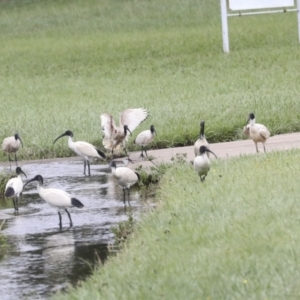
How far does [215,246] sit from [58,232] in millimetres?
2398

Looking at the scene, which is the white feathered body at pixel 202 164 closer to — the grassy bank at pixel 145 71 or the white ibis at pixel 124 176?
the white ibis at pixel 124 176

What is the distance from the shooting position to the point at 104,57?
24.3 m

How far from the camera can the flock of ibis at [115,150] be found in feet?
28.7

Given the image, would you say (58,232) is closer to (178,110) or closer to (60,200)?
(60,200)

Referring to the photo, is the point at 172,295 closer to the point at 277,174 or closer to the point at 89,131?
the point at 277,174

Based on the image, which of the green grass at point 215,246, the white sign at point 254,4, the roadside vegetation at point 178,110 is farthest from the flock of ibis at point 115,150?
the white sign at point 254,4

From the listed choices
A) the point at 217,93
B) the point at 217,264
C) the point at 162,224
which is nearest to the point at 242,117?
the point at 217,93

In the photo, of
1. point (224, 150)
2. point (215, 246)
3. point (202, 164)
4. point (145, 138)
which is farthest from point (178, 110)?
point (215, 246)

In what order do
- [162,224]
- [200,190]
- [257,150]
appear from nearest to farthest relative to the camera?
[162,224] < [200,190] < [257,150]

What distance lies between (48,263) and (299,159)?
3177 mm

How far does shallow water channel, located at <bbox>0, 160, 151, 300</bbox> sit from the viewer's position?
6.87 m

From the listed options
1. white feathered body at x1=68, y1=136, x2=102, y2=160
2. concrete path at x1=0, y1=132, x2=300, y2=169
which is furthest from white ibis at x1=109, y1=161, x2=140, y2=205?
white feathered body at x1=68, y1=136, x2=102, y2=160

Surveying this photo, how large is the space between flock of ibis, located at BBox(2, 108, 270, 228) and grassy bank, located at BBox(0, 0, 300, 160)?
2.17ft

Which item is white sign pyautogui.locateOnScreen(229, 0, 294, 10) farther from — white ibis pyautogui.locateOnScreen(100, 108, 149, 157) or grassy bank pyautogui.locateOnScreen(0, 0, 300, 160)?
white ibis pyautogui.locateOnScreen(100, 108, 149, 157)
